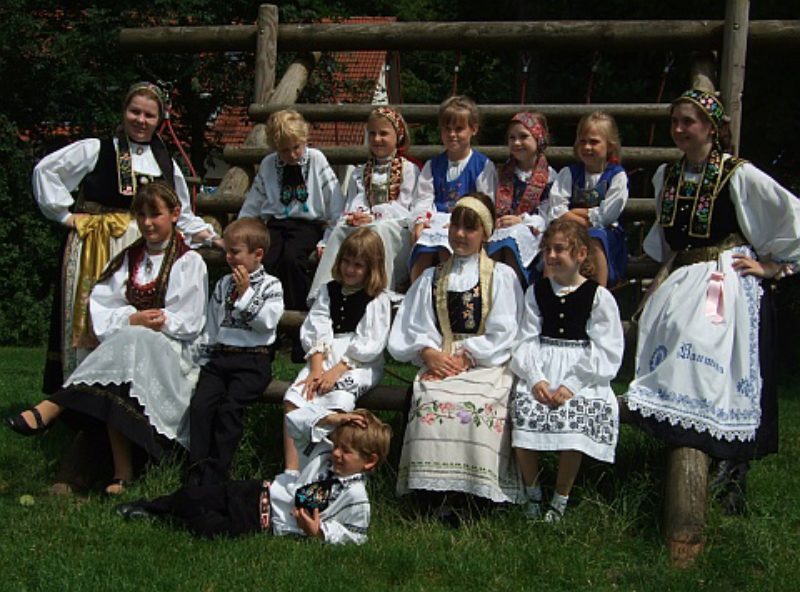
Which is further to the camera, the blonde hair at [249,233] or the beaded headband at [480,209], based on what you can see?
the blonde hair at [249,233]

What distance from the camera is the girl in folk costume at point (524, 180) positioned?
5887 mm

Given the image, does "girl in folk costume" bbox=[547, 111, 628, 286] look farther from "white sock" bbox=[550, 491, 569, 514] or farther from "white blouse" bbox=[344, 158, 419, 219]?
"white sock" bbox=[550, 491, 569, 514]

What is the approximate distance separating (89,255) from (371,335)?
1.68 meters

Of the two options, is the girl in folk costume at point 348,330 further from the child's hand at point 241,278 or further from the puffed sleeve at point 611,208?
the puffed sleeve at point 611,208

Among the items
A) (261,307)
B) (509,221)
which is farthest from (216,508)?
(509,221)

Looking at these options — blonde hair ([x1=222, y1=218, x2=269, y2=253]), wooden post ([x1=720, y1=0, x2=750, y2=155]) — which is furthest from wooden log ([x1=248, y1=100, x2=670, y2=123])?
blonde hair ([x1=222, y1=218, x2=269, y2=253])

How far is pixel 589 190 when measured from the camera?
595 cm

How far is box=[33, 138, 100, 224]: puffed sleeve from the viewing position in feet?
19.8

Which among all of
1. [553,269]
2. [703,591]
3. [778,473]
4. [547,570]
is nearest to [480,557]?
[547,570]

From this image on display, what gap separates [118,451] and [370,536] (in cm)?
141

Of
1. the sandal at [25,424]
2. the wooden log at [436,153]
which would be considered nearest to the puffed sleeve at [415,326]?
the sandal at [25,424]

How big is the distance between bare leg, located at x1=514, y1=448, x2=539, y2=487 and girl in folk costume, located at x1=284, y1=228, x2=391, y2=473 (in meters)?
0.82

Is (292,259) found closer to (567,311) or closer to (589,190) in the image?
(589,190)

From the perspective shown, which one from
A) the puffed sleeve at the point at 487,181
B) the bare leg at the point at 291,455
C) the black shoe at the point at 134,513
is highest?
the puffed sleeve at the point at 487,181
